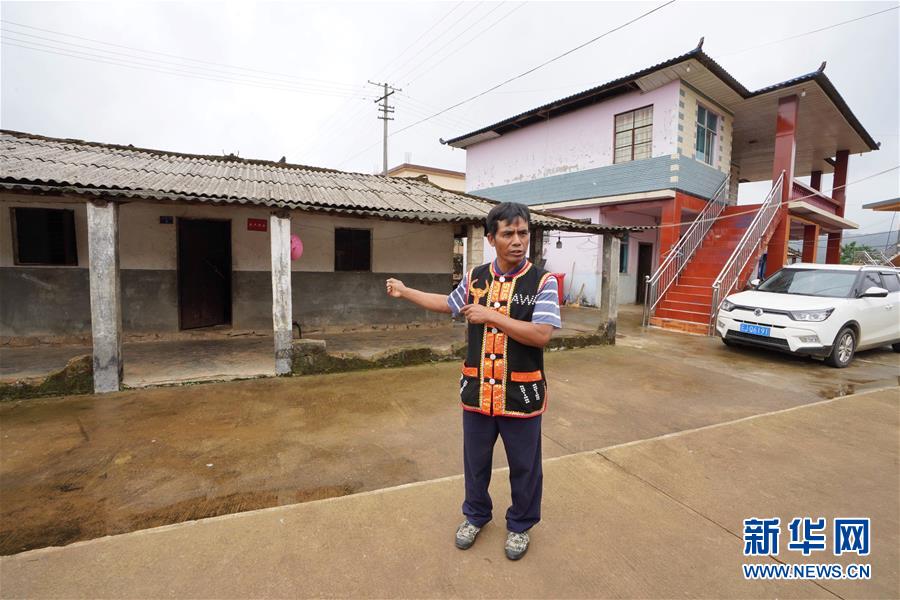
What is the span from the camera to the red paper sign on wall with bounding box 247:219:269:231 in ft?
25.6

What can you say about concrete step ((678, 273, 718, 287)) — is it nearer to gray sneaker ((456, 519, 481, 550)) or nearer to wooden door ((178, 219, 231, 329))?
gray sneaker ((456, 519, 481, 550))

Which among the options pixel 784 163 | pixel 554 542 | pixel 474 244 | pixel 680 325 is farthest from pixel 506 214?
pixel 784 163

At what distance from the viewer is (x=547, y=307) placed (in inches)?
79.4

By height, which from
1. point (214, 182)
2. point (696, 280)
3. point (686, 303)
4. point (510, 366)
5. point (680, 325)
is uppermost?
point (214, 182)

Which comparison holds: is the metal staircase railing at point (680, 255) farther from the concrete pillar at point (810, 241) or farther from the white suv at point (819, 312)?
the concrete pillar at point (810, 241)

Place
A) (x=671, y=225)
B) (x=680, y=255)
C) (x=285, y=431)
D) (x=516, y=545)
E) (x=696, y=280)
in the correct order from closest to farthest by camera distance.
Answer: (x=516, y=545) < (x=285, y=431) < (x=696, y=280) < (x=671, y=225) < (x=680, y=255)

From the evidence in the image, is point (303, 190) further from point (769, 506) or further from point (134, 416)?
point (769, 506)

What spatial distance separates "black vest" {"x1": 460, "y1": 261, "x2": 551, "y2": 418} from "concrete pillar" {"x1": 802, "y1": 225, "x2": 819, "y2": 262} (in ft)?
63.5

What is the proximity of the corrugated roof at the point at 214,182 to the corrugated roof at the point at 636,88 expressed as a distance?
576 centimetres

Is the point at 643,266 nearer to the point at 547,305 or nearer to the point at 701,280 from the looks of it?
the point at 701,280

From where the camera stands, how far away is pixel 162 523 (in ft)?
8.23

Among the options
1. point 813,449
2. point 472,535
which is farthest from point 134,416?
point 813,449

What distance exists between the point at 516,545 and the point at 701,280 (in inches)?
428

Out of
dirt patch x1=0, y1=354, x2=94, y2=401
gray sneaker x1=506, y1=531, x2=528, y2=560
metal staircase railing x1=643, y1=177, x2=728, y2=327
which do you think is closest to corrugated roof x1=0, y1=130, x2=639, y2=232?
dirt patch x1=0, y1=354, x2=94, y2=401
